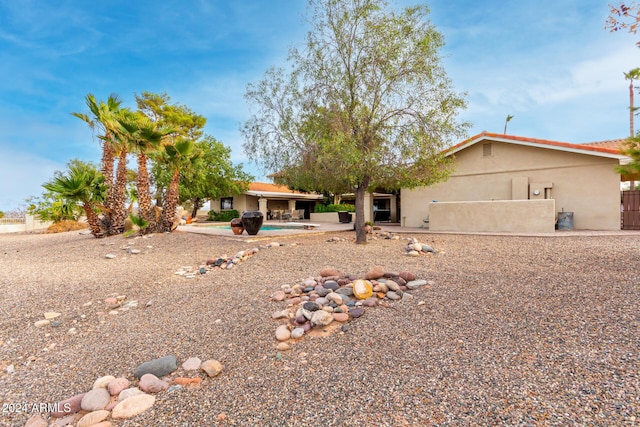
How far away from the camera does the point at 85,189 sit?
1183 centimetres

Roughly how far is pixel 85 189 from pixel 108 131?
239 centimetres

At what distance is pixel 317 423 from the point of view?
6.95ft

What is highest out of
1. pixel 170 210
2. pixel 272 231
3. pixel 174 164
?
pixel 174 164

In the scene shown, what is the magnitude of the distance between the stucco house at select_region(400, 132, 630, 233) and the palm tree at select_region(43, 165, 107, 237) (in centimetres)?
1387

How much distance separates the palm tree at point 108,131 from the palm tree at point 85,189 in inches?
15.6

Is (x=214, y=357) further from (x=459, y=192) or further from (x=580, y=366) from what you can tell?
(x=459, y=192)

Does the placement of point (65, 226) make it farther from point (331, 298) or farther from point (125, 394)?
point (331, 298)

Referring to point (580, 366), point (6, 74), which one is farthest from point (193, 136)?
point (580, 366)

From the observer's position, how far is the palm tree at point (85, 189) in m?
11.3

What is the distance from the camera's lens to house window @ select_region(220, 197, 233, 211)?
A: 30.9 meters

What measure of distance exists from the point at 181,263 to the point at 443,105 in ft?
28.5

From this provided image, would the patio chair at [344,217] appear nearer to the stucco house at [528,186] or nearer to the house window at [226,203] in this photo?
the stucco house at [528,186]

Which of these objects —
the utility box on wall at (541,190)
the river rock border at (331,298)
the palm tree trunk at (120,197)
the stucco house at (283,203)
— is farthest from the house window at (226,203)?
the river rock border at (331,298)

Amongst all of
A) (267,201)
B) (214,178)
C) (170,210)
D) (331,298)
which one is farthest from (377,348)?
(267,201)
